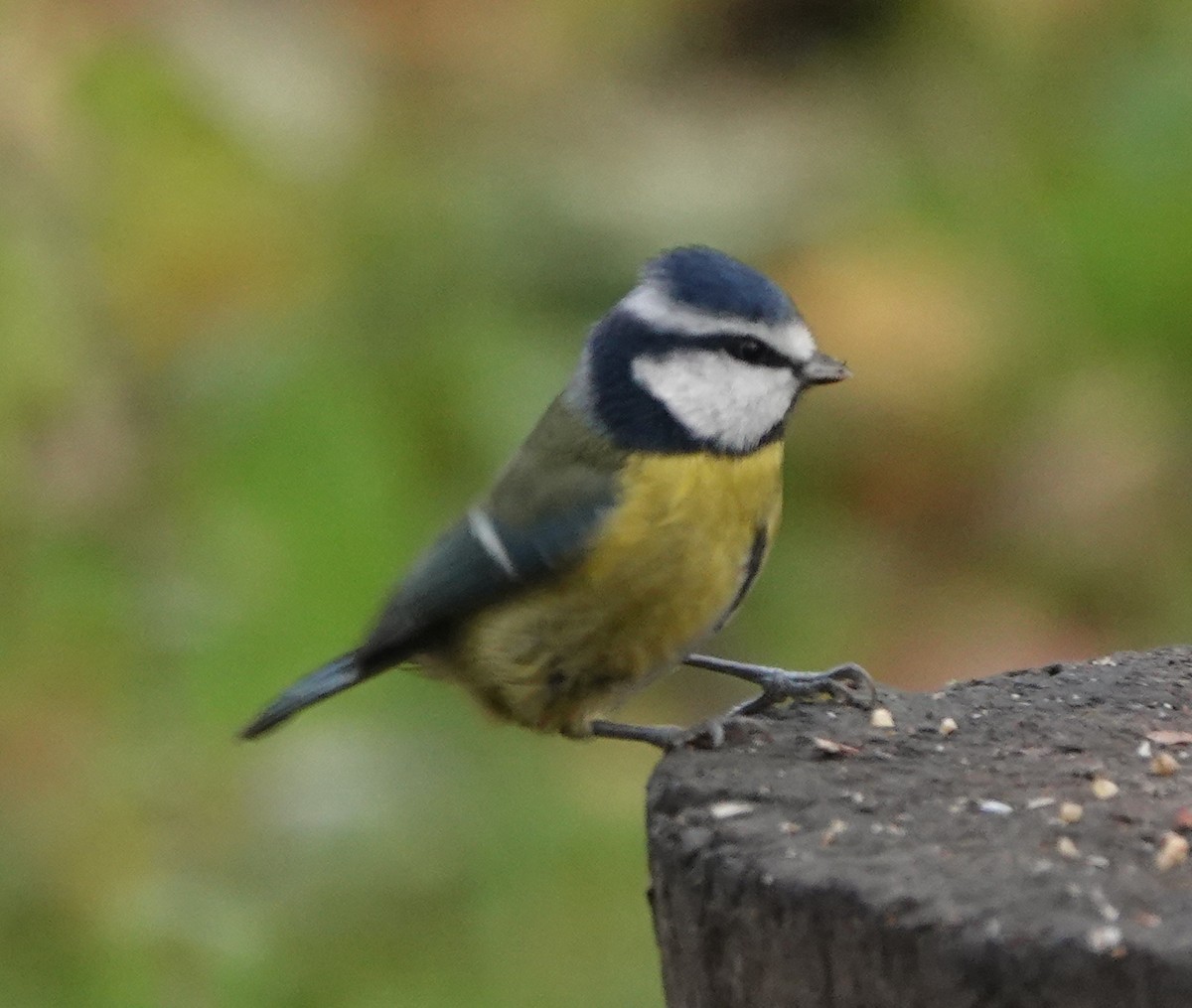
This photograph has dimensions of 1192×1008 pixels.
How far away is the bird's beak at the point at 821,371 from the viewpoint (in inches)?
83.2

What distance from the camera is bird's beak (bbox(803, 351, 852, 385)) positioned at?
2.11m

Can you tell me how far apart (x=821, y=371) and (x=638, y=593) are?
0.86 ft

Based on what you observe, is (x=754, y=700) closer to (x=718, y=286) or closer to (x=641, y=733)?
(x=641, y=733)

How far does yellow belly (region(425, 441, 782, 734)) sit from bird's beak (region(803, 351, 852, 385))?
0.25 feet

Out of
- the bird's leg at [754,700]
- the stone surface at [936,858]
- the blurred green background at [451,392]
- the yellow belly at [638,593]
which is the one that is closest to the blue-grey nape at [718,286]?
the yellow belly at [638,593]

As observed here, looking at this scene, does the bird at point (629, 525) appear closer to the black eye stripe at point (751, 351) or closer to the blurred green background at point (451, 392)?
the black eye stripe at point (751, 351)

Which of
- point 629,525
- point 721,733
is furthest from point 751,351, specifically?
point 721,733

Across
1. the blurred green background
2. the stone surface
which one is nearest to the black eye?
the stone surface

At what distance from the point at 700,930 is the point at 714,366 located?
2.54ft

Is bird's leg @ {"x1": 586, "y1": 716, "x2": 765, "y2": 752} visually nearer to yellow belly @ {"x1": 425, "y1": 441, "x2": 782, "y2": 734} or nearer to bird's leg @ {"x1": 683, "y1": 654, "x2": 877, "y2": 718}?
bird's leg @ {"x1": 683, "y1": 654, "x2": 877, "y2": 718}

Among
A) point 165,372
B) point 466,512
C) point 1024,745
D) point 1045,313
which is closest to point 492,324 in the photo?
point 165,372

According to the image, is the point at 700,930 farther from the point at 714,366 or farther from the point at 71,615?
the point at 71,615

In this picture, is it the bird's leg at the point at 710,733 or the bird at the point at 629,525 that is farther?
the bird at the point at 629,525

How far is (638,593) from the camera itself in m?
2.06
